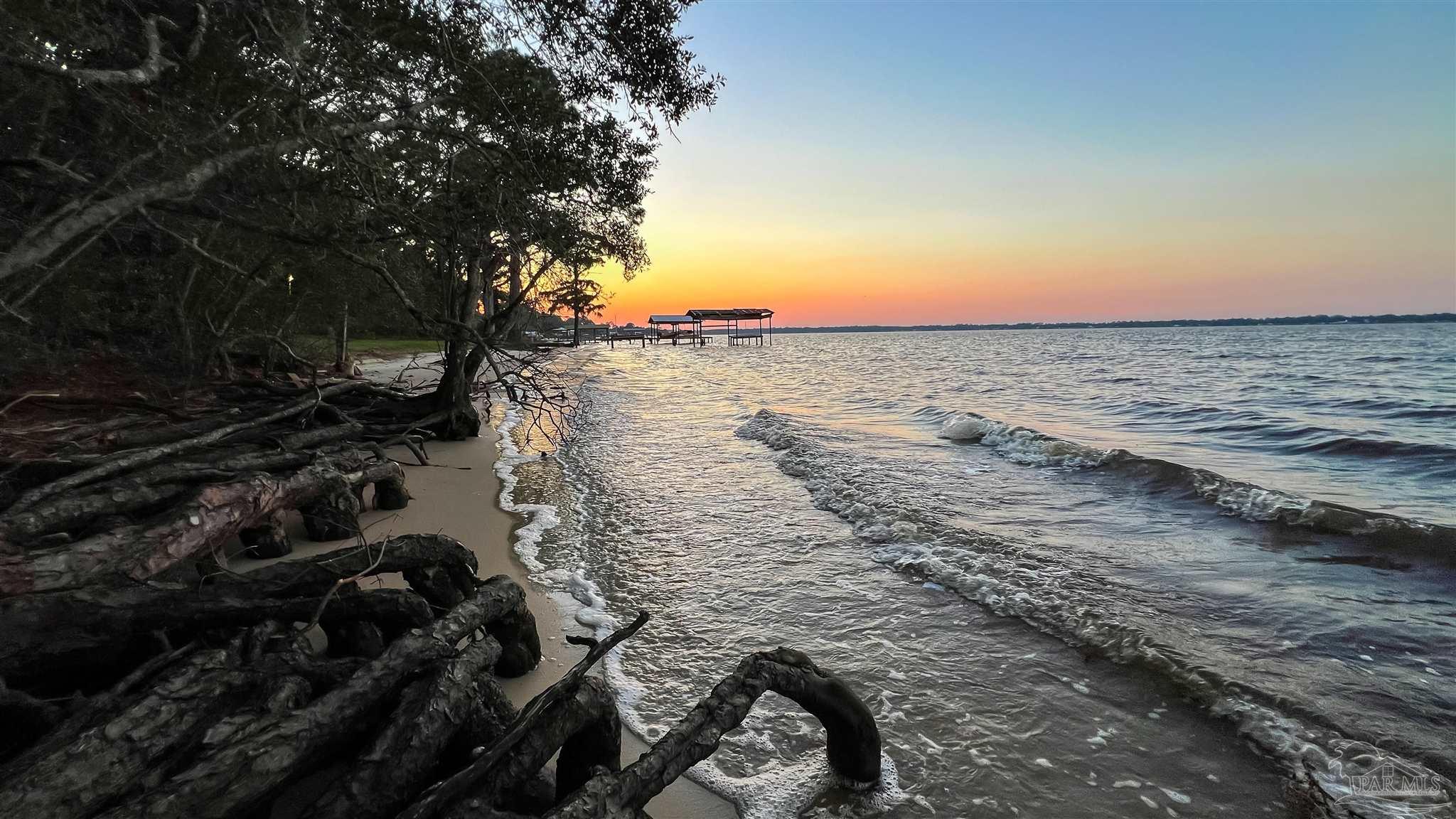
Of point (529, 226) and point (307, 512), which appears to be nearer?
point (307, 512)

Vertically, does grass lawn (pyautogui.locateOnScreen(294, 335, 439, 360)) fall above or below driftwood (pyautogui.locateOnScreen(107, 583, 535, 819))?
above

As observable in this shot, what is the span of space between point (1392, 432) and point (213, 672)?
16894mm

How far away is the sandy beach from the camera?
8.81ft

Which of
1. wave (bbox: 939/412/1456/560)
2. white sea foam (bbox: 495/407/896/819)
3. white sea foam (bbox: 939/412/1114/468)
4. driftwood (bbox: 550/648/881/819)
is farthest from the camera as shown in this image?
white sea foam (bbox: 939/412/1114/468)

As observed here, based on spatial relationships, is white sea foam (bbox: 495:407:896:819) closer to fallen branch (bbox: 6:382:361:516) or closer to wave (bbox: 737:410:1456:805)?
wave (bbox: 737:410:1456:805)

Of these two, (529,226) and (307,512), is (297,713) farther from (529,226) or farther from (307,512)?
(529,226)

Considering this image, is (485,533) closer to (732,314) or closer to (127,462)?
(127,462)

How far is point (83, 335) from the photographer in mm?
8086

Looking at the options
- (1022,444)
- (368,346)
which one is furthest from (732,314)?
(1022,444)

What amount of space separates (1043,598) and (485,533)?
4.86 m

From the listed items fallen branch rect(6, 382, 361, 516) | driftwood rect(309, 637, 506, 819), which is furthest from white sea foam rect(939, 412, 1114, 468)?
fallen branch rect(6, 382, 361, 516)

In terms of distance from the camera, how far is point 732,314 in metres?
77.8

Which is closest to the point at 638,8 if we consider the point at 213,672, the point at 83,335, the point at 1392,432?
the point at 213,672

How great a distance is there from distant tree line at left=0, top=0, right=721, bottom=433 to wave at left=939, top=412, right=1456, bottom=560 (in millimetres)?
7531
